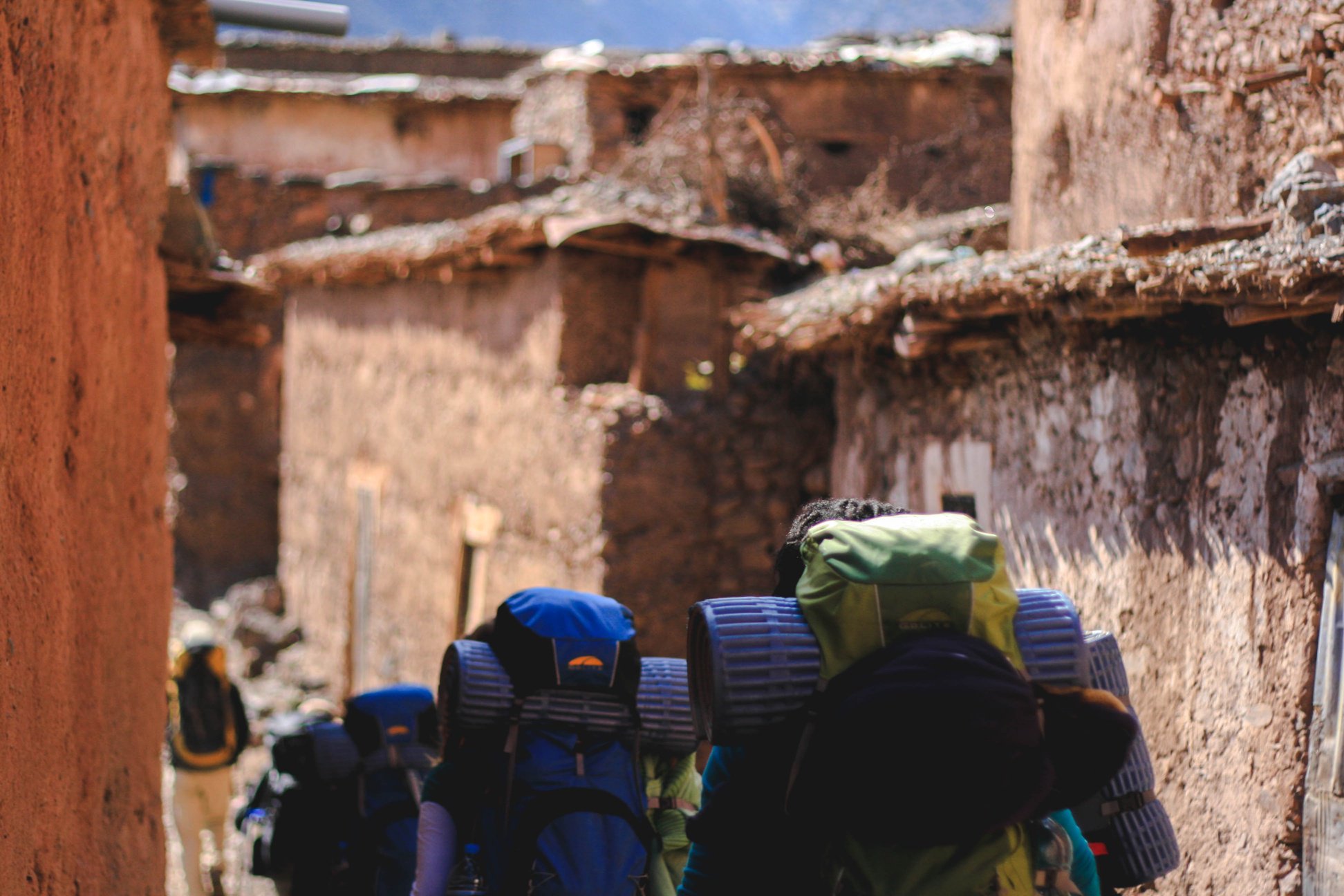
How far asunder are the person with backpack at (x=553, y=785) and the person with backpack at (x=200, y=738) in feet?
15.0

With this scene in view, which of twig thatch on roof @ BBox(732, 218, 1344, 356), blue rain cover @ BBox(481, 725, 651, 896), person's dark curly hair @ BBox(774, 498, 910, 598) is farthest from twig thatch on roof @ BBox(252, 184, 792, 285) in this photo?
person's dark curly hair @ BBox(774, 498, 910, 598)

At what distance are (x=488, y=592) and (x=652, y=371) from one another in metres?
1.91

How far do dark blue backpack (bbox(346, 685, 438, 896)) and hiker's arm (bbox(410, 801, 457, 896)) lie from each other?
1340mm

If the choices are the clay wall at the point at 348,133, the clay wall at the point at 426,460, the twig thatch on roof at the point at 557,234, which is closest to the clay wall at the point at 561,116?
the clay wall at the point at 348,133

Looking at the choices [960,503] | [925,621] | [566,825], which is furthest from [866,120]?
[925,621]

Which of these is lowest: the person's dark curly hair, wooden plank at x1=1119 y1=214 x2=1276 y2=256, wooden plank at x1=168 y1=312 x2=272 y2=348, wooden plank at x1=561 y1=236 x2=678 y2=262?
the person's dark curly hair

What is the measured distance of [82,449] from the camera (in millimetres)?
3891

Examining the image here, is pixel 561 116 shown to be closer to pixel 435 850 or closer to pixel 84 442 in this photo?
pixel 84 442

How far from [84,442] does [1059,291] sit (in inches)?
120

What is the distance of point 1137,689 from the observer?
185 inches

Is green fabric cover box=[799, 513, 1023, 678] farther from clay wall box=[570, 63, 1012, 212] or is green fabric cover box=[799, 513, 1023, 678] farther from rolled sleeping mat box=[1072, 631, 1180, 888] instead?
clay wall box=[570, 63, 1012, 212]

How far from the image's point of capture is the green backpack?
83.7 inches

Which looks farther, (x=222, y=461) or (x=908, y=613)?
(x=222, y=461)

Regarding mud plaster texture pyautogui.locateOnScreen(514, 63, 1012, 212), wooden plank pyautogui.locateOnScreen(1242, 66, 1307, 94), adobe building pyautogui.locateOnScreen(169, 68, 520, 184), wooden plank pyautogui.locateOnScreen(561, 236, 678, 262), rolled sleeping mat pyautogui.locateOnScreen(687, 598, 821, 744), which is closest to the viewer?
rolled sleeping mat pyautogui.locateOnScreen(687, 598, 821, 744)
